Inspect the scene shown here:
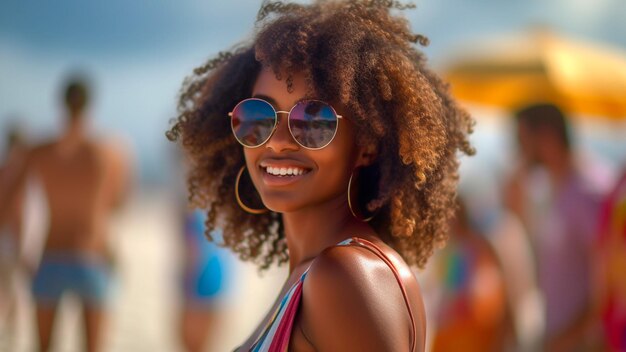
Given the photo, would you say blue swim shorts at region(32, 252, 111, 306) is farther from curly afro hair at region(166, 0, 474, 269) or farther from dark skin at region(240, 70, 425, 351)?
dark skin at region(240, 70, 425, 351)

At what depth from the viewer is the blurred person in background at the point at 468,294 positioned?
4816 millimetres

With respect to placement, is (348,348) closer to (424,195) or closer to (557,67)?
(424,195)

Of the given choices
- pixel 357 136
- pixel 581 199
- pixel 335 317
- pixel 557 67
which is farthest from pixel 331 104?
pixel 557 67

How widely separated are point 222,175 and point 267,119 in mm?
443

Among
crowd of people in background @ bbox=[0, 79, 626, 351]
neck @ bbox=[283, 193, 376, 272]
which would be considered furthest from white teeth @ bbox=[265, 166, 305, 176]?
crowd of people in background @ bbox=[0, 79, 626, 351]

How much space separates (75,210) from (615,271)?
325 cm

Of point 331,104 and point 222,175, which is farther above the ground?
point 331,104

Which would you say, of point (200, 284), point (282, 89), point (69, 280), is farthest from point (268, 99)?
point (200, 284)

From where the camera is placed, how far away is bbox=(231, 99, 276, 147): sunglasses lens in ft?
6.56

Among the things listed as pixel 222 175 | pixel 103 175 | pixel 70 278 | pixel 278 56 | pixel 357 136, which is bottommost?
pixel 70 278

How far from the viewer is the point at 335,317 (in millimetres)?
1647

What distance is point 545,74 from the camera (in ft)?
22.3

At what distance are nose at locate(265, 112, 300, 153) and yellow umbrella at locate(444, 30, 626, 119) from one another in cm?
436

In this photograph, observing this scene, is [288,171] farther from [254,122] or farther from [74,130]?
[74,130]
